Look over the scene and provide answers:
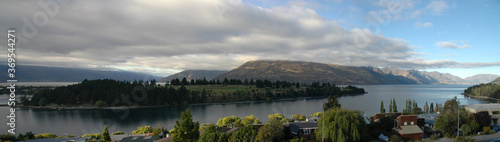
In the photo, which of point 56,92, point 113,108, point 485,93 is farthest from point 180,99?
point 485,93

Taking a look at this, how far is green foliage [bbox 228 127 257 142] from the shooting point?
63.9ft

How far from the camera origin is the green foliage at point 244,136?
767 inches

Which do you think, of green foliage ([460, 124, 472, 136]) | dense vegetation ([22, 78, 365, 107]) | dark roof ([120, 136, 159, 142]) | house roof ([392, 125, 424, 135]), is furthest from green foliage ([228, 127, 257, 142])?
dense vegetation ([22, 78, 365, 107])

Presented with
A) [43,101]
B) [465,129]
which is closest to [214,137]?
[465,129]

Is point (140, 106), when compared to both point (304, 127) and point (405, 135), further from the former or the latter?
point (405, 135)

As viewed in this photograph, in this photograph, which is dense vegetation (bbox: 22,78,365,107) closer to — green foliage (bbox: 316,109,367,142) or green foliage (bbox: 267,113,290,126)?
green foliage (bbox: 267,113,290,126)

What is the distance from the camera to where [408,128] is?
23234 mm

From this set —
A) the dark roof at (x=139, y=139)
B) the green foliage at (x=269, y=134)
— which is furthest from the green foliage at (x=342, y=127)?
the dark roof at (x=139, y=139)

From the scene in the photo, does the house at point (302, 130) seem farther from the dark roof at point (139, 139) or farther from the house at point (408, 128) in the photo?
the dark roof at point (139, 139)

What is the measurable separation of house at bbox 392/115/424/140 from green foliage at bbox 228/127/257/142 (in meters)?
13.4

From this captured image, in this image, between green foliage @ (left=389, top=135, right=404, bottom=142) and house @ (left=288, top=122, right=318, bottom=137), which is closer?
green foliage @ (left=389, top=135, right=404, bottom=142)

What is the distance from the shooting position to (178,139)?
2080 cm

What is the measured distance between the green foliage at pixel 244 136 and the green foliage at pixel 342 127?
5.62m

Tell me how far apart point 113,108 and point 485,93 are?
113 m
